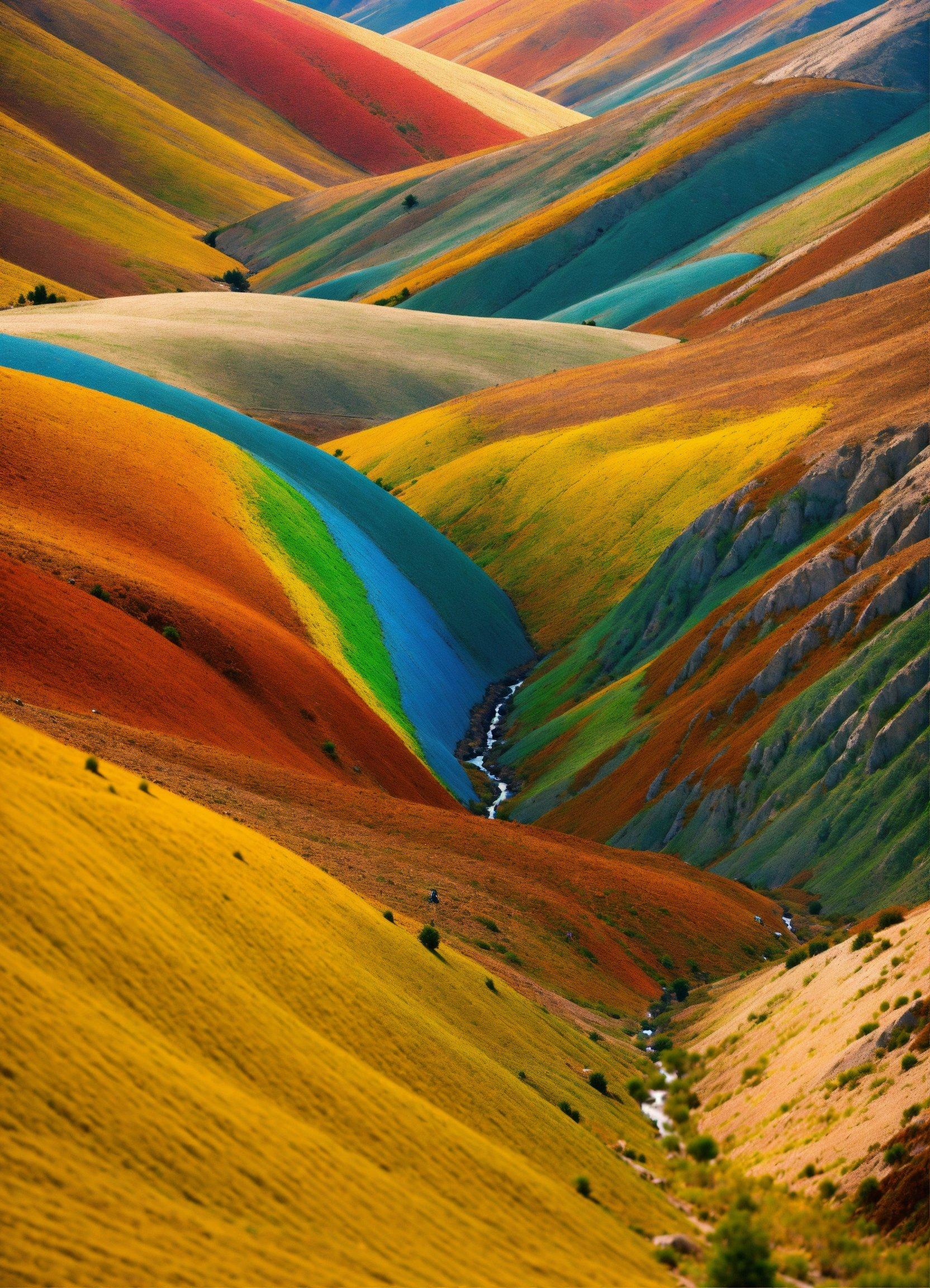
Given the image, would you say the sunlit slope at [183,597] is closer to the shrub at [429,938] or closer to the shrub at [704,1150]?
the shrub at [429,938]

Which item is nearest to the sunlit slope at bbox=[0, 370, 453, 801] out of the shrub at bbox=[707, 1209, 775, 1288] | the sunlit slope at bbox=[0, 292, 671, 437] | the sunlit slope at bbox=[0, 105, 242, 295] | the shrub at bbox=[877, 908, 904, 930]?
the shrub at bbox=[877, 908, 904, 930]

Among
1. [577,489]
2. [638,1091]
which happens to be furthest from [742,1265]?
[577,489]

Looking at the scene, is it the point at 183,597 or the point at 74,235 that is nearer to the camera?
the point at 183,597

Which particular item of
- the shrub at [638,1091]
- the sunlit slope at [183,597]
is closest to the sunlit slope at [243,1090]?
the shrub at [638,1091]

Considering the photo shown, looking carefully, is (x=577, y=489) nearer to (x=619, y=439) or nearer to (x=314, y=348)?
(x=619, y=439)

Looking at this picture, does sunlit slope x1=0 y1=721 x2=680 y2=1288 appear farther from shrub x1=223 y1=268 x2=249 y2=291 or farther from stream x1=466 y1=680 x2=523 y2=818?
shrub x1=223 y1=268 x2=249 y2=291

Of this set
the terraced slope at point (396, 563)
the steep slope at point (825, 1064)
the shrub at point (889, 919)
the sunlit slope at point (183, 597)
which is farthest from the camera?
the terraced slope at point (396, 563)
